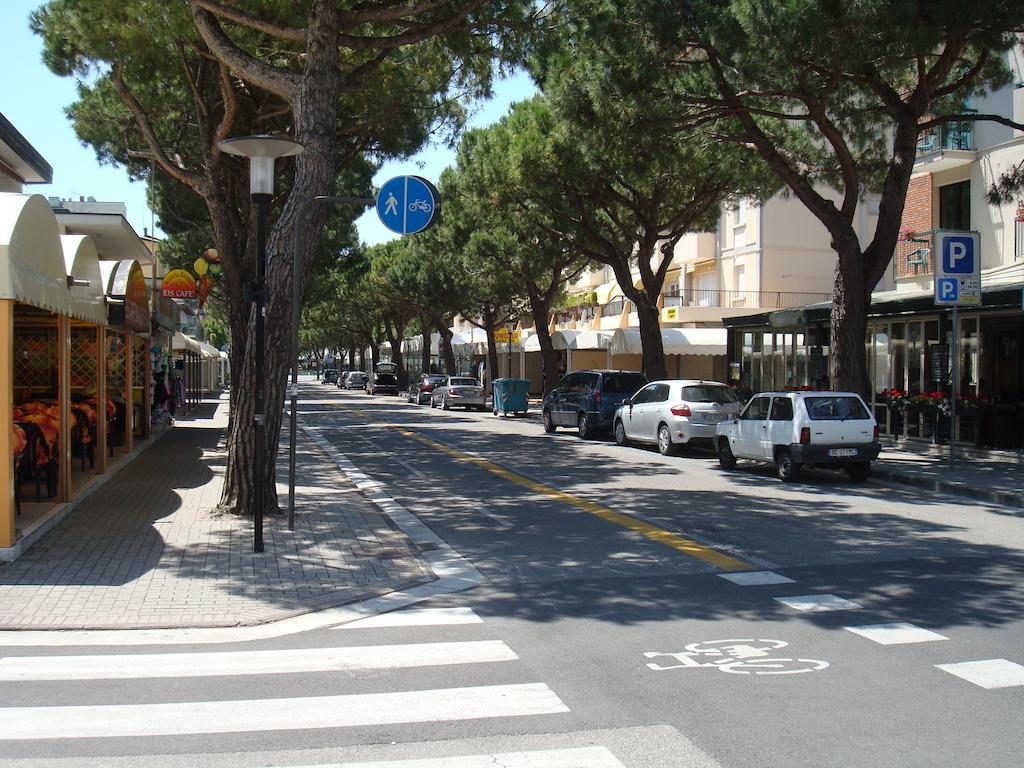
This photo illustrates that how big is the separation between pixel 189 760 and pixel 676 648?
321 cm

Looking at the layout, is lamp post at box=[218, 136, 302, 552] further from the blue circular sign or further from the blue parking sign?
the blue parking sign

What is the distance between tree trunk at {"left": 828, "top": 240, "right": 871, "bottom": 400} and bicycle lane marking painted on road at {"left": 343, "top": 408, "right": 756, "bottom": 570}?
6.95 meters

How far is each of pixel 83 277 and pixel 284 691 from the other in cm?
787

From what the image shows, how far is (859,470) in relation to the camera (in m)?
15.9

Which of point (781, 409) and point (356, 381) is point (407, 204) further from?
point (356, 381)

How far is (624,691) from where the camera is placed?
5402 mm

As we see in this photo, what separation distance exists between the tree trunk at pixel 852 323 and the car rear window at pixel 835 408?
2.73 m

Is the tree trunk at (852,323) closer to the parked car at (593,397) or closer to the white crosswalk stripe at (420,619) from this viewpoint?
the parked car at (593,397)

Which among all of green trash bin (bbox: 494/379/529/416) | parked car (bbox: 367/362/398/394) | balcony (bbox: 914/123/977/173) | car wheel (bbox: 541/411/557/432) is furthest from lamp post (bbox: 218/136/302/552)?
parked car (bbox: 367/362/398/394)

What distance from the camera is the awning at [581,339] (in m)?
37.3

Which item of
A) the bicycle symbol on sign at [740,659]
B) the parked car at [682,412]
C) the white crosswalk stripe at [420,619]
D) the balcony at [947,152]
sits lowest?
the white crosswalk stripe at [420,619]

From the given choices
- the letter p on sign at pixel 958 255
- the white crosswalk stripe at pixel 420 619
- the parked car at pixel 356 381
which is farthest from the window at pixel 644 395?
the parked car at pixel 356 381

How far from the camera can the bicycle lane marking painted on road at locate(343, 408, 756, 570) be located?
9320 millimetres

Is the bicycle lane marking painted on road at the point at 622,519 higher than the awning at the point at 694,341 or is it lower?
lower
